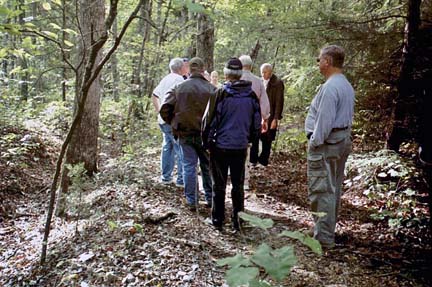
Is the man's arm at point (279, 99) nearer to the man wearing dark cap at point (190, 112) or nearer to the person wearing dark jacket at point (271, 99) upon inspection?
the person wearing dark jacket at point (271, 99)

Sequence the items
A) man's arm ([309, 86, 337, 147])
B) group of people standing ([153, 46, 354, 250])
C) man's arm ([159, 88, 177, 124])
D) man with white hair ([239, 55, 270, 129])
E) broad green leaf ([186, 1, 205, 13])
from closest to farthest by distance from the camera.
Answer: broad green leaf ([186, 1, 205, 13]), man's arm ([309, 86, 337, 147]), group of people standing ([153, 46, 354, 250]), man's arm ([159, 88, 177, 124]), man with white hair ([239, 55, 270, 129])

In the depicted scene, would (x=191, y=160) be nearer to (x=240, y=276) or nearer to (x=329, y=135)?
(x=329, y=135)

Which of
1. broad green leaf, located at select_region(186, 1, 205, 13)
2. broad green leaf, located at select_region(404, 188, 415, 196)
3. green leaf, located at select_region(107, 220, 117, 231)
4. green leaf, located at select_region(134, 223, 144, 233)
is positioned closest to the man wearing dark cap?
green leaf, located at select_region(134, 223, 144, 233)

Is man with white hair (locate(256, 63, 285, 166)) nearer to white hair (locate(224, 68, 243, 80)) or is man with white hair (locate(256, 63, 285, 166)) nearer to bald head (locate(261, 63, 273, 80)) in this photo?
bald head (locate(261, 63, 273, 80))

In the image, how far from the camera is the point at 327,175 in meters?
4.50

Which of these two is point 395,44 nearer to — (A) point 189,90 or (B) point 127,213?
(A) point 189,90

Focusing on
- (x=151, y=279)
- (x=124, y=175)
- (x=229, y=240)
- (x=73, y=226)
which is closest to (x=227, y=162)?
(x=229, y=240)

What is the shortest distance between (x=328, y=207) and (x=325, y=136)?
87cm

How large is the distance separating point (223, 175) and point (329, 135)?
1.51 m

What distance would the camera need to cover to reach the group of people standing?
172 inches

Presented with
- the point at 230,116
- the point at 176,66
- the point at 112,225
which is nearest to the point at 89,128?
the point at 176,66

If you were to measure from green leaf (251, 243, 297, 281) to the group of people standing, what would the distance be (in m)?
2.69

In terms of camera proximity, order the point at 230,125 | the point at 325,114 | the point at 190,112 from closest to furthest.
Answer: the point at 325,114
the point at 230,125
the point at 190,112

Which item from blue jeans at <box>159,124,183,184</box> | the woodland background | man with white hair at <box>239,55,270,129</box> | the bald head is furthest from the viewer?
the bald head
